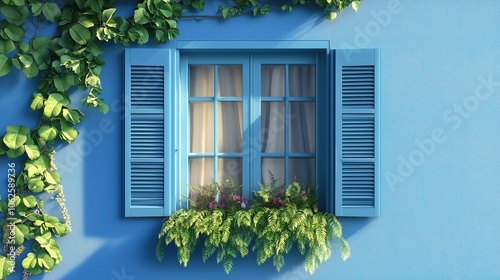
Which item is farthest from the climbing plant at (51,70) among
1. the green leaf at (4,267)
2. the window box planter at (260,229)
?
the window box planter at (260,229)

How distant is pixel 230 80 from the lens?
5.52 meters

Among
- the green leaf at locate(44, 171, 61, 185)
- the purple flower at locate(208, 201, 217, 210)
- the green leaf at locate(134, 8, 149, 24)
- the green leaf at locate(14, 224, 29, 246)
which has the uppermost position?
the green leaf at locate(134, 8, 149, 24)

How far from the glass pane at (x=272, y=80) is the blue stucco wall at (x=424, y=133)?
0.30 metres

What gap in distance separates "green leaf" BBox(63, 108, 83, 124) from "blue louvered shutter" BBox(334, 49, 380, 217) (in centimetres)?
201

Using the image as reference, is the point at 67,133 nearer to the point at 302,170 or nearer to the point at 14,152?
the point at 14,152

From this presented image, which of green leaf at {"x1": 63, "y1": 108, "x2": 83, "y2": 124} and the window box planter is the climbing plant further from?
the window box planter

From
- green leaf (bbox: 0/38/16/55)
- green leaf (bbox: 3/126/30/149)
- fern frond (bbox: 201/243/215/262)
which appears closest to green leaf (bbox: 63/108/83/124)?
green leaf (bbox: 3/126/30/149)

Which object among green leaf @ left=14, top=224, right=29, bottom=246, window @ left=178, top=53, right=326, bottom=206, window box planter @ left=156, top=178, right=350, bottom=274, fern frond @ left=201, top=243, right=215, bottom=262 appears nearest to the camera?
window box planter @ left=156, top=178, right=350, bottom=274

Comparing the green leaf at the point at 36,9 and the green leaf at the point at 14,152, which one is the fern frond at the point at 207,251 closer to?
the green leaf at the point at 14,152

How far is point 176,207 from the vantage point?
5.39 m

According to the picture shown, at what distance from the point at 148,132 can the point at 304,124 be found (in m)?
1.26

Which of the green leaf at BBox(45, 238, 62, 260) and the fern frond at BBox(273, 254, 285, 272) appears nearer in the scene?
the fern frond at BBox(273, 254, 285, 272)

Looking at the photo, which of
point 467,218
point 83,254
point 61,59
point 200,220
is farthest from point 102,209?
point 467,218

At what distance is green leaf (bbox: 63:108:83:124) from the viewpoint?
5191 mm
